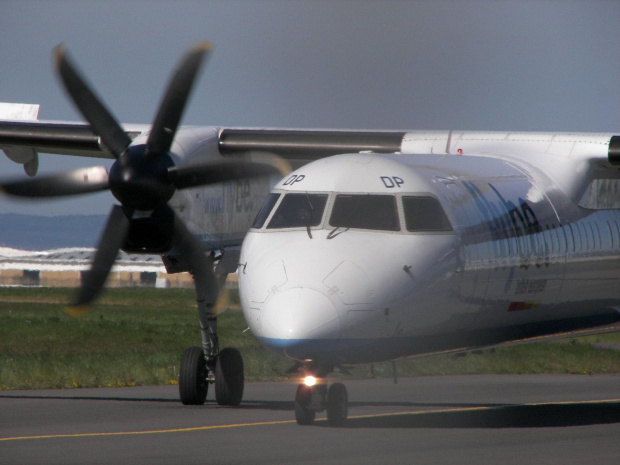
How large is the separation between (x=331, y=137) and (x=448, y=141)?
6.52ft

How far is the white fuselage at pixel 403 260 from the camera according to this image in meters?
12.0

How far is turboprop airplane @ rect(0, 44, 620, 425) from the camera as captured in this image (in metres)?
12.2

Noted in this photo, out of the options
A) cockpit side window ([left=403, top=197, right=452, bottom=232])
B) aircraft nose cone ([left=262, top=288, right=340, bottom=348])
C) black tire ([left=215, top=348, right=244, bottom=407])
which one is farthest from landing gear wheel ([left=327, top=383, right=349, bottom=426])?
black tire ([left=215, top=348, right=244, bottom=407])

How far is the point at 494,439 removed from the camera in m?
13.0

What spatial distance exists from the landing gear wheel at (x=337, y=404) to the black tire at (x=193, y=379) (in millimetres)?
5155

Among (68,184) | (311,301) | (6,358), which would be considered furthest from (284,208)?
(6,358)

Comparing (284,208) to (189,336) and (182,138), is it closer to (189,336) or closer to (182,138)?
(182,138)

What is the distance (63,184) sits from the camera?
688 inches

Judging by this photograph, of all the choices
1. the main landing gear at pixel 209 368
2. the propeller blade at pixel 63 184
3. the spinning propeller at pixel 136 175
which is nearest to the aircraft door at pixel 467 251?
the spinning propeller at pixel 136 175

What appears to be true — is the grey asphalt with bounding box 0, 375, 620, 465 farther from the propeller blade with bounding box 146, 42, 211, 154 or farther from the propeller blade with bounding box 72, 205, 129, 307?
the propeller blade with bounding box 146, 42, 211, 154

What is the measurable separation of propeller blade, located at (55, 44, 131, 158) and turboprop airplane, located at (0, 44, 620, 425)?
0.02m

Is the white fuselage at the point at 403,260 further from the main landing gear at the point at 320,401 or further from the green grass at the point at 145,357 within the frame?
the green grass at the point at 145,357

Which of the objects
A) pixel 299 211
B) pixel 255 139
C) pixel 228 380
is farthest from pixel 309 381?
pixel 255 139

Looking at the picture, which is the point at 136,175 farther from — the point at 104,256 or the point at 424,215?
the point at 424,215
